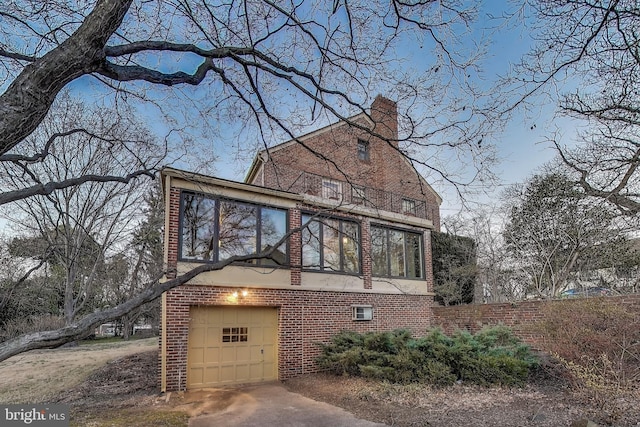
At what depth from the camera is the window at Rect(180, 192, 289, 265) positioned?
912 centimetres

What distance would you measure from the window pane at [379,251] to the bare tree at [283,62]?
7756 millimetres

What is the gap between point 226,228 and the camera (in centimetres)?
965

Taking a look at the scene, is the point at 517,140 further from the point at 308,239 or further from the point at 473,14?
the point at 308,239

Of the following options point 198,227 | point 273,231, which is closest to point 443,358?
point 273,231

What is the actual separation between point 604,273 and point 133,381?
17267 millimetres

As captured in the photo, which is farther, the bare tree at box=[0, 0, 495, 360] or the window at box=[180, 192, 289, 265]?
the window at box=[180, 192, 289, 265]

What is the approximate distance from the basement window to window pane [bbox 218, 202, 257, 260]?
3635mm

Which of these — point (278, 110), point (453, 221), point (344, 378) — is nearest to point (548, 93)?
point (278, 110)

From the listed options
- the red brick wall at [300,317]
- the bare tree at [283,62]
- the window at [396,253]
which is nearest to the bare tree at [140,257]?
the red brick wall at [300,317]

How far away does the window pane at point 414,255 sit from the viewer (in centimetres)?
1322

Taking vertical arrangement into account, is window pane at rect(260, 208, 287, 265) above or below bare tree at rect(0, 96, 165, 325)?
below

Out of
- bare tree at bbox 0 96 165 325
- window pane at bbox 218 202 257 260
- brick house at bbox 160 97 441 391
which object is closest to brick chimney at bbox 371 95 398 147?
brick house at bbox 160 97 441 391

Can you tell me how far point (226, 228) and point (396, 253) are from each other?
19.4ft

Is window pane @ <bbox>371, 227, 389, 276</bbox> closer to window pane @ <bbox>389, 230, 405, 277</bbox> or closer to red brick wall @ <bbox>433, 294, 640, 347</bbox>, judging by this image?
window pane @ <bbox>389, 230, 405, 277</bbox>
